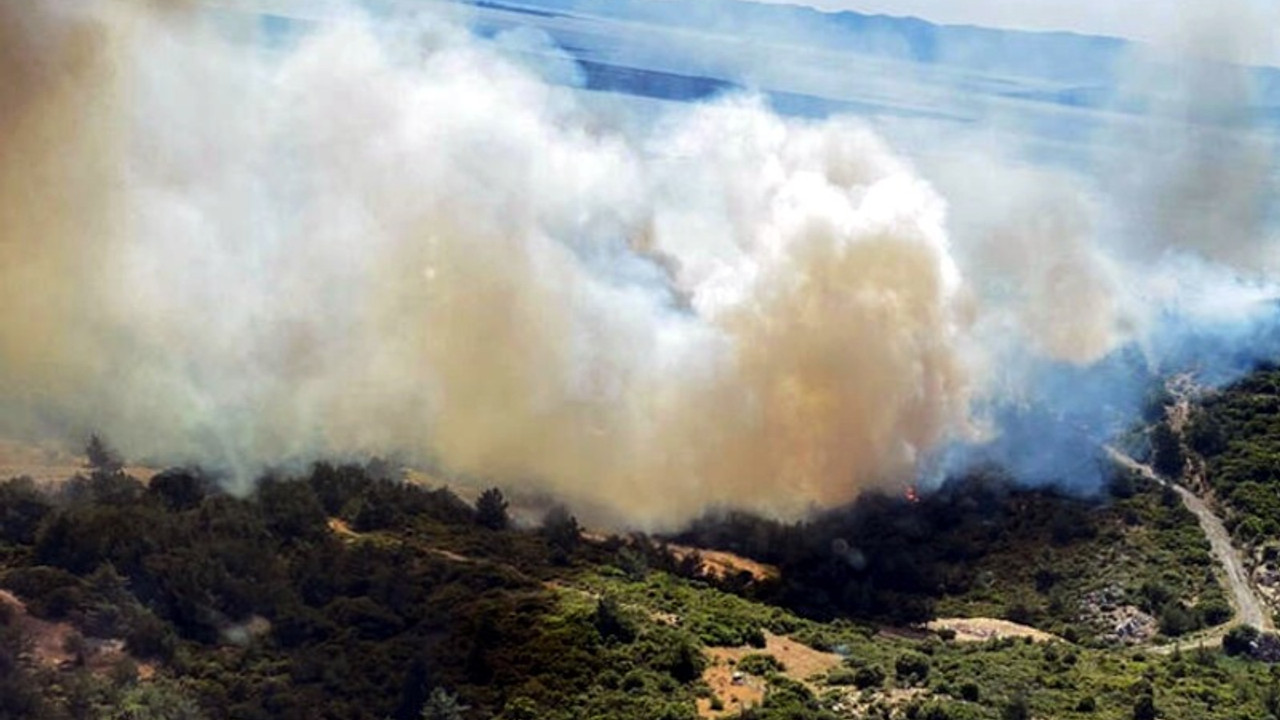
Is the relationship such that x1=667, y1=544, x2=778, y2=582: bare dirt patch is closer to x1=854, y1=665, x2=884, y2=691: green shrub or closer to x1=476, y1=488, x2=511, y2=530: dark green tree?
x1=476, y1=488, x2=511, y2=530: dark green tree

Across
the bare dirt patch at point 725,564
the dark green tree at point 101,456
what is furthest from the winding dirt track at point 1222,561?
the dark green tree at point 101,456

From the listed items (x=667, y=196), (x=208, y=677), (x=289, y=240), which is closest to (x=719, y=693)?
(x=208, y=677)

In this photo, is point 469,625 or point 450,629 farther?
point 469,625

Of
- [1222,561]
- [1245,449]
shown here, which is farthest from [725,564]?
[1245,449]

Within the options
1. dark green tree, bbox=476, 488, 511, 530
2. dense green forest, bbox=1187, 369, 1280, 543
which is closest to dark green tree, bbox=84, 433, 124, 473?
dark green tree, bbox=476, 488, 511, 530

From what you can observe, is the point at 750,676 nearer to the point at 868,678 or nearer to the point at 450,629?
the point at 868,678

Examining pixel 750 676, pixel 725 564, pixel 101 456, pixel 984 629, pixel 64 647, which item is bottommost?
pixel 64 647
